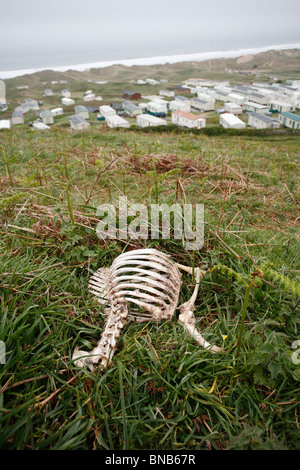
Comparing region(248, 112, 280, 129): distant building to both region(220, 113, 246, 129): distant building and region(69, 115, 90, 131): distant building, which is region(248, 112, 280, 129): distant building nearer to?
region(220, 113, 246, 129): distant building

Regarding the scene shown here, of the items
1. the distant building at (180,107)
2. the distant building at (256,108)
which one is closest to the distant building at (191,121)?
the distant building at (180,107)

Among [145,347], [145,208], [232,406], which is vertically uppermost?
[145,208]

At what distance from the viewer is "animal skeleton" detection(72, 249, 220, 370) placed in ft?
7.35

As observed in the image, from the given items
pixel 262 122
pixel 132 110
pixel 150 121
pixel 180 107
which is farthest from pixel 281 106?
pixel 150 121

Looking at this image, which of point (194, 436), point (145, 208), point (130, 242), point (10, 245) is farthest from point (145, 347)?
point (10, 245)

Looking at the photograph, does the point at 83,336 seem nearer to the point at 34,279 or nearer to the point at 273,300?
the point at 34,279

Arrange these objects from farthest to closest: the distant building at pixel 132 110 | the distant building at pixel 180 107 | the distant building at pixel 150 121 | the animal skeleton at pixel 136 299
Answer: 1. the distant building at pixel 180 107
2. the distant building at pixel 132 110
3. the distant building at pixel 150 121
4. the animal skeleton at pixel 136 299

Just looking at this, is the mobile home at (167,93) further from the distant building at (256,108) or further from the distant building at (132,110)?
the distant building at (132,110)

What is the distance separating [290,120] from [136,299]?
48.0 m

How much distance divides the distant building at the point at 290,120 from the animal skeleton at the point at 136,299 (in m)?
45.9

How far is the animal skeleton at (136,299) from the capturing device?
2.24 meters

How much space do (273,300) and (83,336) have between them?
6.46 ft

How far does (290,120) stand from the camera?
134ft

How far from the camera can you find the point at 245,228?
4191 mm
